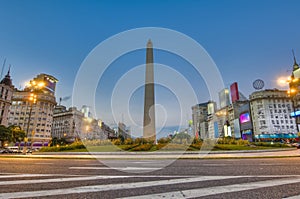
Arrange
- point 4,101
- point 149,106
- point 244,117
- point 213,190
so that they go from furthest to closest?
point 244,117 < point 4,101 < point 149,106 < point 213,190

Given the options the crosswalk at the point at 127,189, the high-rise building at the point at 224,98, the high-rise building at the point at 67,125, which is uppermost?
the high-rise building at the point at 224,98

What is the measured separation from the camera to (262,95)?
88750 mm

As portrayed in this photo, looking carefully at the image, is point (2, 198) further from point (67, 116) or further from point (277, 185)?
point (67, 116)

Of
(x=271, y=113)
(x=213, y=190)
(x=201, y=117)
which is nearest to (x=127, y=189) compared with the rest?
(x=213, y=190)

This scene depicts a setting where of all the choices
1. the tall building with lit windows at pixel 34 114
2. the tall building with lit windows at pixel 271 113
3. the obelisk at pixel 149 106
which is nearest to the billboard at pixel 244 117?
the tall building with lit windows at pixel 271 113

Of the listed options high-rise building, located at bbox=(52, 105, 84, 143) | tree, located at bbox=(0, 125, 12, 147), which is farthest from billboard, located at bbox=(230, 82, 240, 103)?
tree, located at bbox=(0, 125, 12, 147)

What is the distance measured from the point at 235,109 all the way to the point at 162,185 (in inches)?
4372

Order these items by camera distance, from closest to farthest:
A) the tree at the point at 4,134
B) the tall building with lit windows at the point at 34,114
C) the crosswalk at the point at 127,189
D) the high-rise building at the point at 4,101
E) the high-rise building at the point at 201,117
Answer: the crosswalk at the point at 127,189 < the tree at the point at 4,134 < the high-rise building at the point at 4,101 < the tall building with lit windows at the point at 34,114 < the high-rise building at the point at 201,117

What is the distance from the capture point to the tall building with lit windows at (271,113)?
8088 centimetres

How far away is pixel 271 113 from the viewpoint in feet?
276

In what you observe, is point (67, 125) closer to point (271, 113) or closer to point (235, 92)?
point (235, 92)

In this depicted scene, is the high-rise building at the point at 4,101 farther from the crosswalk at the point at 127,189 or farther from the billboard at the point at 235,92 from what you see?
the billboard at the point at 235,92

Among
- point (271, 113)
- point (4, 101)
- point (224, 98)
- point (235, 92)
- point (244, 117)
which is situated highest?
point (224, 98)

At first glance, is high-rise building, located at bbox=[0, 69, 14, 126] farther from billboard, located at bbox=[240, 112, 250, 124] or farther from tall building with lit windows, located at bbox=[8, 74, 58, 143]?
billboard, located at bbox=[240, 112, 250, 124]
